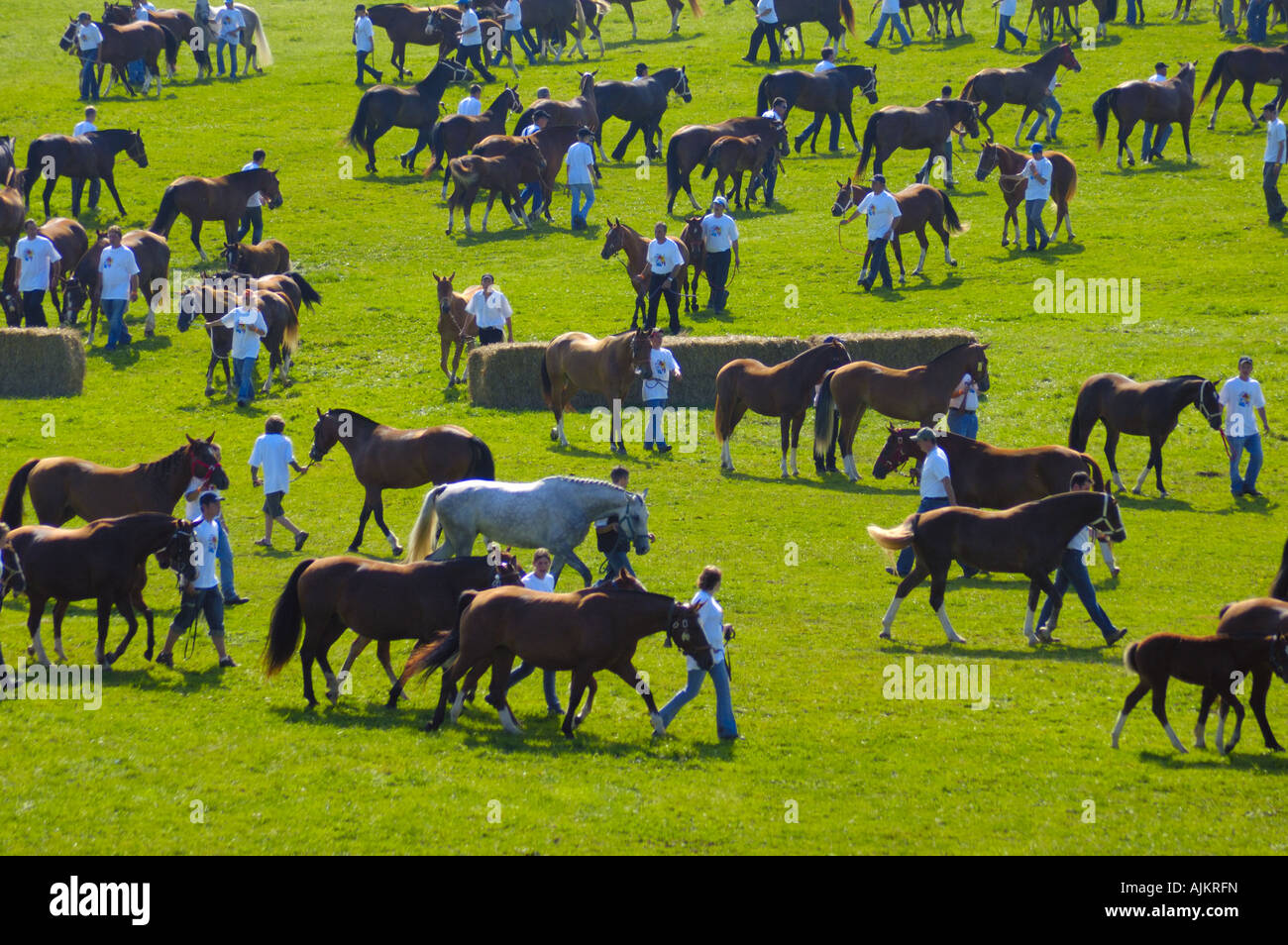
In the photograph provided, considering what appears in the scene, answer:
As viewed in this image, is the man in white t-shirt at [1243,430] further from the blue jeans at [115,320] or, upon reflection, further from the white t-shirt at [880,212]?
the blue jeans at [115,320]

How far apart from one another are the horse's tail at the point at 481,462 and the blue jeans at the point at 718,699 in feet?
18.5

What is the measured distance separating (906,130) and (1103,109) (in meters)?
5.57

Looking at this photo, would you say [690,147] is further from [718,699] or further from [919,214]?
[718,699]

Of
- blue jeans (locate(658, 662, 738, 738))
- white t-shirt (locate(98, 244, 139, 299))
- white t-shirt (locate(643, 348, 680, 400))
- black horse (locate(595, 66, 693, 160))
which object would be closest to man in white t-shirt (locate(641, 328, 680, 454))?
white t-shirt (locate(643, 348, 680, 400))

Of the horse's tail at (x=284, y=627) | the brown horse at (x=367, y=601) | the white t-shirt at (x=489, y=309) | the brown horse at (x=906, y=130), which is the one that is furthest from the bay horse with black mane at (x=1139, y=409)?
Result: the brown horse at (x=906, y=130)

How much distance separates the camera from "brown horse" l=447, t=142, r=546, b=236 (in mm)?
32281

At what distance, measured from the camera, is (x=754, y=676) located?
48.0 feet

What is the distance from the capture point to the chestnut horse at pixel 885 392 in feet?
71.3

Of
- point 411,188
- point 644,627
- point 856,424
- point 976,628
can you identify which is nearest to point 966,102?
point 411,188

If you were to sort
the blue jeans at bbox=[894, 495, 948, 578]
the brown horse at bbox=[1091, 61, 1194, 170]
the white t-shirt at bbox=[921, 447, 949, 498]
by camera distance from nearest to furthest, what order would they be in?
the white t-shirt at bbox=[921, 447, 949, 498] → the blue jeans at bbox=[894, 495, 948, 578] → the brown horse at bbox=[1091, 61, 1194, 170]

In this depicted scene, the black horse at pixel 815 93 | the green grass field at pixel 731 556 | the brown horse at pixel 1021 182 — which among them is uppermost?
the black horse at pixel 815 93

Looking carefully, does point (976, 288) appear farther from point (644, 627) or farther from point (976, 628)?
point (644, 627)

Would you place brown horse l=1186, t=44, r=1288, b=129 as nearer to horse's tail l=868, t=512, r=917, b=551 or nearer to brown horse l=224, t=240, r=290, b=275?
brown horse l=224, t=240, r=290, b=275

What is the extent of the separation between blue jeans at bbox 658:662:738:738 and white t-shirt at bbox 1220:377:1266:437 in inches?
463
